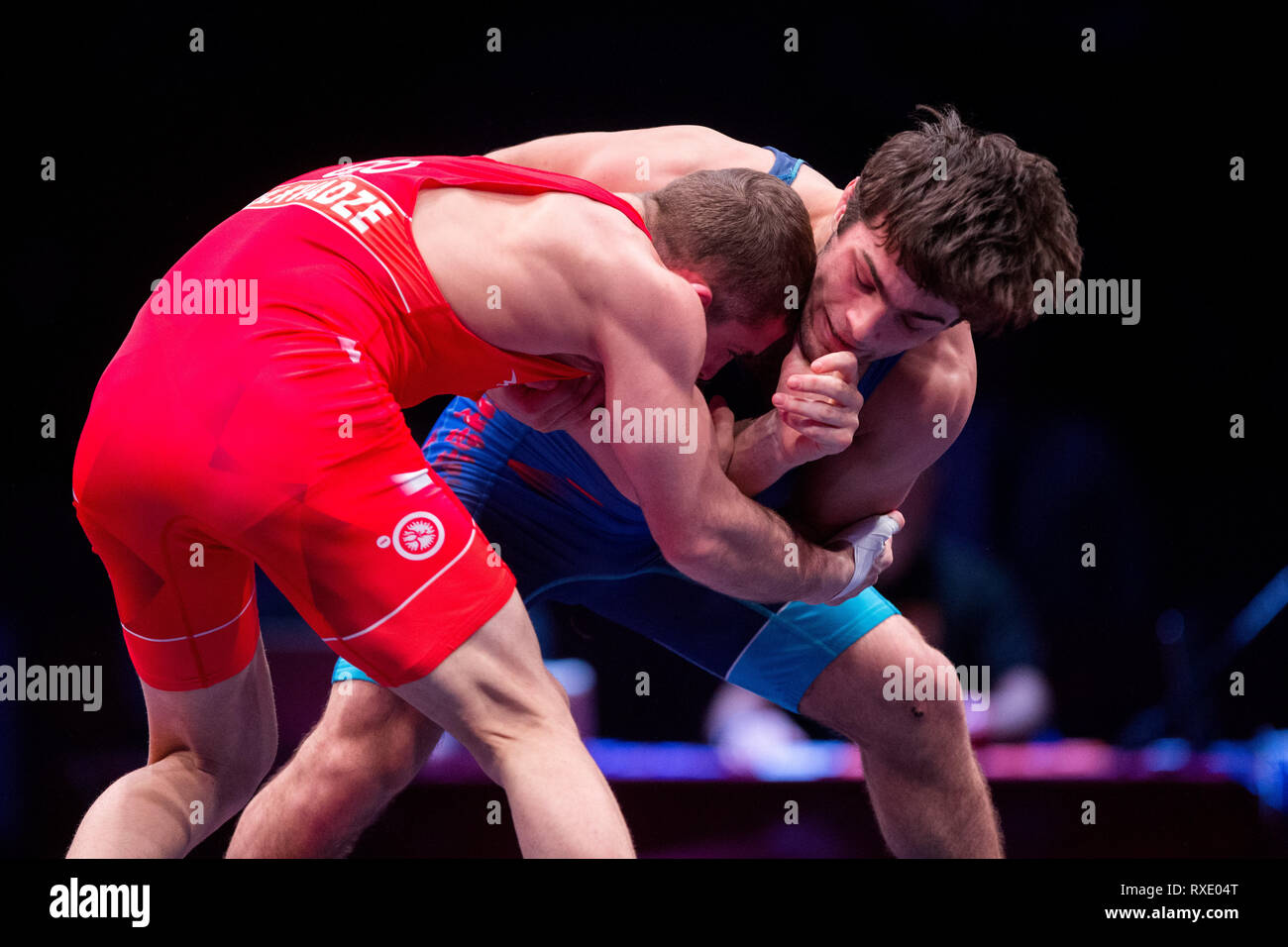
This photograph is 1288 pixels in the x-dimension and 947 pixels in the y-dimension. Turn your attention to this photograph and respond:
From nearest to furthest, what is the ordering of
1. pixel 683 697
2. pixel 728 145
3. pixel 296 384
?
pixel 296 384, pixel 728 145, pixel 683 697

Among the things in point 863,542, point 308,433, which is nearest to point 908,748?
point 863,542

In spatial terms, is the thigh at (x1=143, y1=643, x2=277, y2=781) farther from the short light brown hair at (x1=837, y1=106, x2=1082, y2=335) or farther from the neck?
the short light brown hair at (x1=837, y1=106, x2=1082, y2=335)

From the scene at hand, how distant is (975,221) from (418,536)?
0.90 metres

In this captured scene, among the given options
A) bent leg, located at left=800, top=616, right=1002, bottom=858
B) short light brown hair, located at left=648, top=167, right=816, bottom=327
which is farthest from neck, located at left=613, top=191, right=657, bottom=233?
bent leg, located at left=800, top=616, right=1002, bottom=858

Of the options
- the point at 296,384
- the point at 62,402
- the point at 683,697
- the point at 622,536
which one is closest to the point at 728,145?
the point at 622,536

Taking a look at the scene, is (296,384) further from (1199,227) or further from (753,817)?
(1199,227)

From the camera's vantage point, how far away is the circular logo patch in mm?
1496

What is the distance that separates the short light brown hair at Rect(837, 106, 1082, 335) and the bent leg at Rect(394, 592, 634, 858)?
777 millimetres

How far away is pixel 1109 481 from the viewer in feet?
10.9

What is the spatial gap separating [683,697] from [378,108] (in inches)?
63.7

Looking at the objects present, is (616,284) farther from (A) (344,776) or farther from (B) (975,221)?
(A) (344,776)

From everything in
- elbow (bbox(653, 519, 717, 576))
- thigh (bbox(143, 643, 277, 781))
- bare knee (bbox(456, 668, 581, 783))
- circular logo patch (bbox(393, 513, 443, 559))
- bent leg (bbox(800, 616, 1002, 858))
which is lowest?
bent leg (bbox(800, 616, 1002, 858))

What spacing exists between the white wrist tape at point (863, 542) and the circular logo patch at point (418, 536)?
2.66 ft

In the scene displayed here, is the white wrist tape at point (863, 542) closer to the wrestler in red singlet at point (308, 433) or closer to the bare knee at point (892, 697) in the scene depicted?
the bare knee at point (892, 697)
